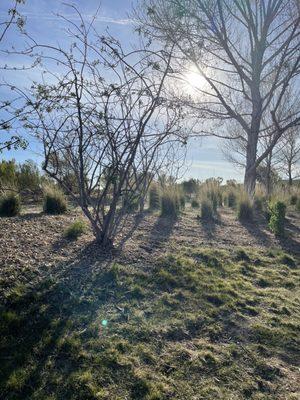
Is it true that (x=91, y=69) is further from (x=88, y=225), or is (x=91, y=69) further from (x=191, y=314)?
(x=191, y=314)

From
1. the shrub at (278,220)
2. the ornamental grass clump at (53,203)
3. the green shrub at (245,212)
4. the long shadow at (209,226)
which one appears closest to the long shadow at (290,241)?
the shrub at (278,220)

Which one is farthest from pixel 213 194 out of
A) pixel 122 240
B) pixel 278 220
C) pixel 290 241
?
pixel 122 240

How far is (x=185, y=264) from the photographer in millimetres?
4680

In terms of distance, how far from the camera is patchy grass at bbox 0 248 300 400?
99.6 inches

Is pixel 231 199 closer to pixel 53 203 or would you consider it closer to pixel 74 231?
pixel 53 203

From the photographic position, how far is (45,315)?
3076 millimetres

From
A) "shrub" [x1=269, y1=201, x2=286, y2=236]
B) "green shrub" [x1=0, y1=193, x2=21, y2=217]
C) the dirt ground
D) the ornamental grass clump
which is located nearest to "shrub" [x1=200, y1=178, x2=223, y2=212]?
the dirt ground

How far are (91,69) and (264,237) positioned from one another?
425 centimetres

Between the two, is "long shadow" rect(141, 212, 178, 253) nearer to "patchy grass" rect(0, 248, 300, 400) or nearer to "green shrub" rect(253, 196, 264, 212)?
"patchy grass" rect(0, 248, 300, 400)

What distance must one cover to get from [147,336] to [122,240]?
2336 mm

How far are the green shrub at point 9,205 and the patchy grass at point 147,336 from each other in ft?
8.30

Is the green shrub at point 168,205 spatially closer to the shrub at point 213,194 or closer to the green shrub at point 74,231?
the shrub at point 213,194

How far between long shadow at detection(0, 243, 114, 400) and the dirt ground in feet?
0.68

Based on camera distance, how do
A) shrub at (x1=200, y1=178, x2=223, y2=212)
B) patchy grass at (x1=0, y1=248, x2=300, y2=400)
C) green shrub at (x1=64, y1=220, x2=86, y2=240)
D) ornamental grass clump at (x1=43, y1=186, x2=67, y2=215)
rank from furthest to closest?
shrub at (x1=200, y1=178, x2=223, y2=212) < ornamental grass clump at (x1=43, y1=186, x2=67, y2=215) < green shrub at (x1=64, y1=220, x2=86, y2=240) < patchy grass at (x1=0, y1=248, x2=300, y2=400)
